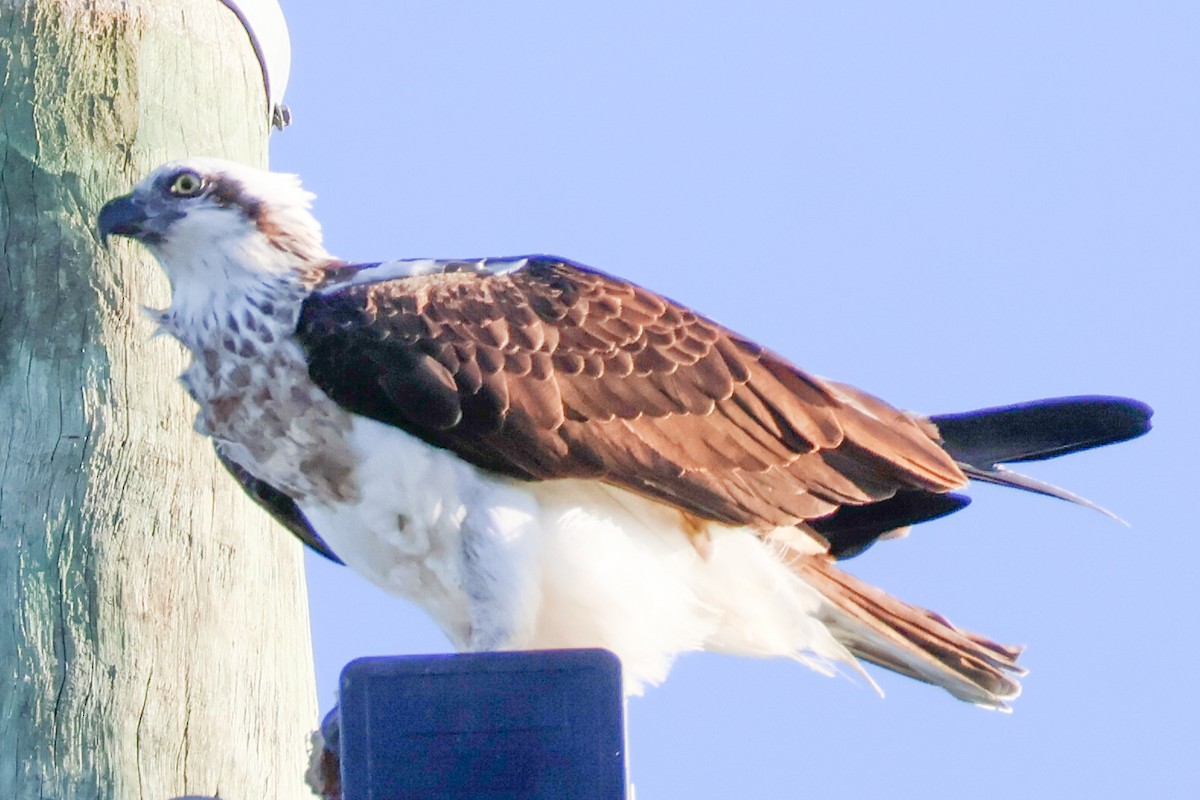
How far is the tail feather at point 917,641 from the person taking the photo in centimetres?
506

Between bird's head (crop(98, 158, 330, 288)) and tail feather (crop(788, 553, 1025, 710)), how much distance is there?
1.51 metres

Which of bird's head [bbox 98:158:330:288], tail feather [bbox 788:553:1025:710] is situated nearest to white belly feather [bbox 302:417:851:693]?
tail feather [bbox 788:553:1025:710]

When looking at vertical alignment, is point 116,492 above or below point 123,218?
below

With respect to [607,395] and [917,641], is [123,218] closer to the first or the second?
[607,395]

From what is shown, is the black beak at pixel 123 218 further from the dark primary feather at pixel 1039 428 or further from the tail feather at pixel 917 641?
the dark primary feather at pixel 1039 428

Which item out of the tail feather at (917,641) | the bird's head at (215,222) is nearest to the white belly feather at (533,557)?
the tail feather at (917,641)

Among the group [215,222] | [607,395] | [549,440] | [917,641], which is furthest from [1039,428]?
[215,222]

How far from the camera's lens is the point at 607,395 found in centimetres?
458

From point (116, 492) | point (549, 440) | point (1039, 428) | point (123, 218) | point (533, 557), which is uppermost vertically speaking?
point (1039, 428)

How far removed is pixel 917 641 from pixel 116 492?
2.06 m

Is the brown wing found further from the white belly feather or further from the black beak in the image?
the black beak

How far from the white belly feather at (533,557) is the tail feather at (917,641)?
0.27 meters

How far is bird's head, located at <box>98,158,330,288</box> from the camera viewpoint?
14.7ft

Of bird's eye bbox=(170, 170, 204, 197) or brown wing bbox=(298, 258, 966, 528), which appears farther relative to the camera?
bird's eye bbox=(170, 170, 204, 197)
